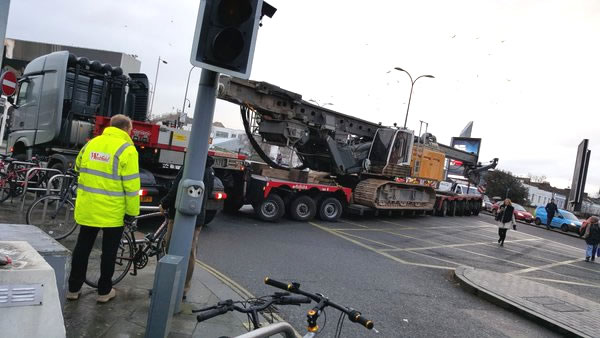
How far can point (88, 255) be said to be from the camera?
14.1 feet

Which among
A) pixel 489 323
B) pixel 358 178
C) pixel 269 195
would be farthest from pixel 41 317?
pixel 358 178

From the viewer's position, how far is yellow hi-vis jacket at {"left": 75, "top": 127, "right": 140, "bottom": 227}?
4086 millimetres

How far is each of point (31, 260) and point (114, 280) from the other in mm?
2763

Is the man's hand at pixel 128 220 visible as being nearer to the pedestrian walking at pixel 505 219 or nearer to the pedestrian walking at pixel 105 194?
the pedestrian walking at pixel 105 194

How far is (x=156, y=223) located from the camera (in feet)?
23.7

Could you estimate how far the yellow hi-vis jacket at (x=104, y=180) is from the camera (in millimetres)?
4086

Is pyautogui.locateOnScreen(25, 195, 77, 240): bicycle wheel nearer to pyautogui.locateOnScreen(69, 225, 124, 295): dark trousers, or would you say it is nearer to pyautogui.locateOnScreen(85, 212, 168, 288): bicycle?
pyautogui.locateOnScreen(85, 212, 168, 288): bicycle

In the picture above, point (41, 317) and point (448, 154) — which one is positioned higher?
point (448, 154)

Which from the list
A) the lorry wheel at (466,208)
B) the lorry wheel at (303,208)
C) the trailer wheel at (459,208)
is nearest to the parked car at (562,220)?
the lorry wheel at (466,208)

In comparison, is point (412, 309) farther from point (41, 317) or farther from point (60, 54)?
point (60, 54)

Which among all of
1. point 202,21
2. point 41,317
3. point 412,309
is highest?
point 202,21

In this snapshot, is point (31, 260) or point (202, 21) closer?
point (31, 260)

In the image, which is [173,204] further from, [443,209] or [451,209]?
[451,209]

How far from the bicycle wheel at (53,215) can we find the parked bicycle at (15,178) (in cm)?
182
